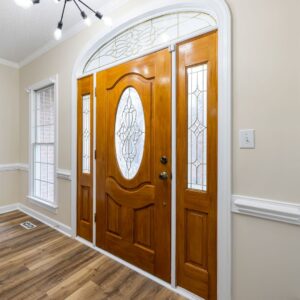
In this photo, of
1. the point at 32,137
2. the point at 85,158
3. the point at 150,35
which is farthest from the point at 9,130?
the point at 150,35

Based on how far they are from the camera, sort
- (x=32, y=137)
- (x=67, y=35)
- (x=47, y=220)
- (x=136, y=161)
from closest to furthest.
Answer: (x=136, y=161)
(x=67, y=35)
(x=47, y=220)
(x=32, y=137)

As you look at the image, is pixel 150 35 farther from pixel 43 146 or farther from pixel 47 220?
→ pixel 47 220

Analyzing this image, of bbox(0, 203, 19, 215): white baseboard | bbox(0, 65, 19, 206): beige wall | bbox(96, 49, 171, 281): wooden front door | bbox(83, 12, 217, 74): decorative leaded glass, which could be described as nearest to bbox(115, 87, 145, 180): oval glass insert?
bbox(96, 49, 171, 281): wooden front door

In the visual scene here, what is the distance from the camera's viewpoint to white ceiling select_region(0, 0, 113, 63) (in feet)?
6.93

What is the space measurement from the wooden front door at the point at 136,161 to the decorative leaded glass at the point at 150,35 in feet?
0.45

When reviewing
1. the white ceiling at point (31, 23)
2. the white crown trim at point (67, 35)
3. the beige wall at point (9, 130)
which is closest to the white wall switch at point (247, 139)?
the white crown trim at point (67, 35)

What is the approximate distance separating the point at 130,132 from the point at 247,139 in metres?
1.09

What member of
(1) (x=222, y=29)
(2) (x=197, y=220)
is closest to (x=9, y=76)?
(1) (x=222, y=29)

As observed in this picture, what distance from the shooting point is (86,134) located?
8.07 feet

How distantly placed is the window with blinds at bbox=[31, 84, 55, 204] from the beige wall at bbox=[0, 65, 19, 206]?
0.54 m

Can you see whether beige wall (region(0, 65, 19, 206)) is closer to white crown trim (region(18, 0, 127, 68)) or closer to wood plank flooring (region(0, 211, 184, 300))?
white crown trim (region(18, 0, 127, 68))

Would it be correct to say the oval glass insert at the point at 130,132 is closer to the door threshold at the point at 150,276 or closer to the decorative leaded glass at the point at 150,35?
the decorative leaded glass at the point at 150,35

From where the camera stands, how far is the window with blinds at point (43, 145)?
3104mm

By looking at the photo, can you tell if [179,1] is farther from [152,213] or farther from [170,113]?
[152,213]
